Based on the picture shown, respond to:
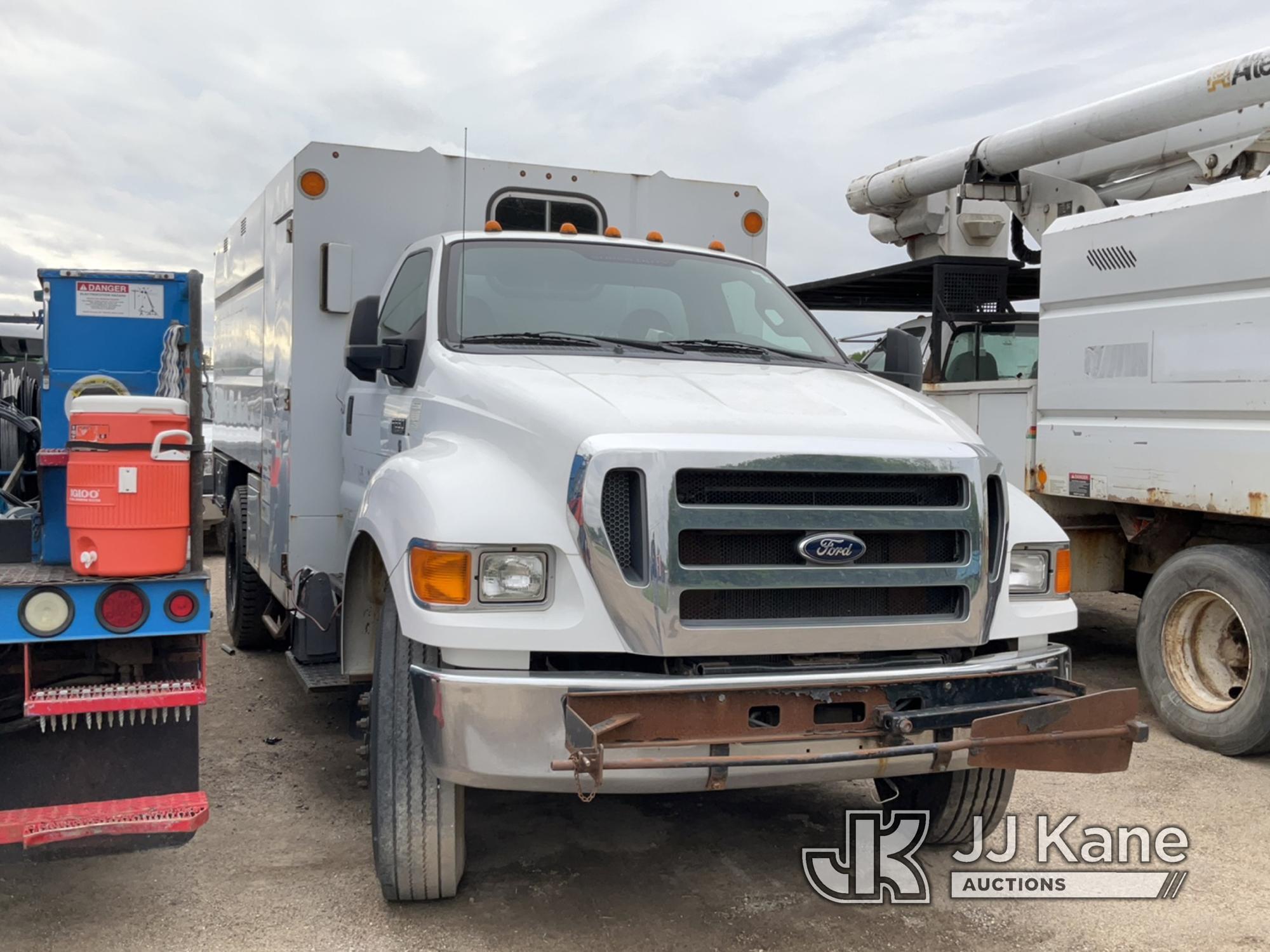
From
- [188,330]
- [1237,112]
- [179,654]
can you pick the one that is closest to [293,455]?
[188,330]

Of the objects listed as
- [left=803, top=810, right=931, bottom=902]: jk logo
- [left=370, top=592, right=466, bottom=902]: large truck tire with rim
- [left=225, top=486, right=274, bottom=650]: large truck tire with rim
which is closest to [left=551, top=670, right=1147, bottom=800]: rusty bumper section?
[left=370, top=592, right=466, bottom=902]: large truck tire with rim

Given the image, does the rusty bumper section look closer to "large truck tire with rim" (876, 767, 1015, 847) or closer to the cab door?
"large truck tire with rim" (876, 767, 1015, 847)

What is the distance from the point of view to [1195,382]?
609 centimetres

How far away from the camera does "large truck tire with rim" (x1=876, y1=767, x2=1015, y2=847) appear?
4.31 metres

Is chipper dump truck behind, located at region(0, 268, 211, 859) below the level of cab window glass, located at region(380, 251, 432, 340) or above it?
below

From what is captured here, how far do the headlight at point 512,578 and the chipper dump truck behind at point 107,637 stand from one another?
0.89 metres

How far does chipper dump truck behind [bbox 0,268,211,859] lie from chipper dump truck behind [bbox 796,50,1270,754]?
4862mm

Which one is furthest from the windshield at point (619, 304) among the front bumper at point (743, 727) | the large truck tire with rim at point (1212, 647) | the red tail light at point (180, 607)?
the large truck tire with rim at point (1212, 647)

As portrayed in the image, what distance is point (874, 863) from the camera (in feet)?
14.4

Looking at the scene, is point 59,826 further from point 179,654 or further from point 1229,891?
point 1229,891

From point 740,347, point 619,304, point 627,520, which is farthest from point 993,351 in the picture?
point 627,520

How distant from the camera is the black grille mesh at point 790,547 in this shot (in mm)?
3418

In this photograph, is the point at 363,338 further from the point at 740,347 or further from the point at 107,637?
the point at 107,637

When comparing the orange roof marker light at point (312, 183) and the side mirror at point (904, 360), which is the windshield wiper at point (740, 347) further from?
the orange roof marker light at point (312, 183)
